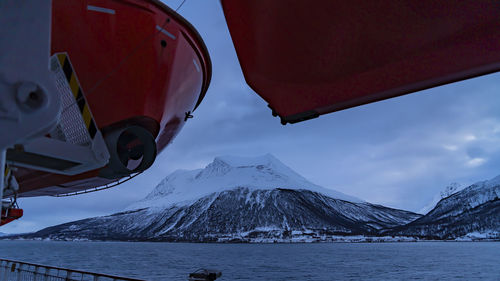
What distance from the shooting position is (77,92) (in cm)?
377

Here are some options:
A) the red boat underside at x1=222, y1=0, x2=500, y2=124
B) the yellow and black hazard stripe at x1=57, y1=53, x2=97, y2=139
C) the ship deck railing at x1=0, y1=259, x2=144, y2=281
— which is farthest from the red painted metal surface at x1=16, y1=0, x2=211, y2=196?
the ship deck railing at x1=0, y1=259, x2=144, y2=281

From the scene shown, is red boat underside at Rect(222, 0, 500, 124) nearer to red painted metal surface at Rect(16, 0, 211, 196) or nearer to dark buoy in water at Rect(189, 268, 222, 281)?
red painted metal surface at Rect(16, 0, 211, 196)

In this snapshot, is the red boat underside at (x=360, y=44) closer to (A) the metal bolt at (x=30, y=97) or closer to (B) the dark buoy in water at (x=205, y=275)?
(A) the metal bolt at (x=30, y=97)

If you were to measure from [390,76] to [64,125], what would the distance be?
3.21 metres

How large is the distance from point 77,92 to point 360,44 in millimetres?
3071

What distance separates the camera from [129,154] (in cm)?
453

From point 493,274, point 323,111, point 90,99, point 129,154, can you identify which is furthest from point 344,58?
point 493,274

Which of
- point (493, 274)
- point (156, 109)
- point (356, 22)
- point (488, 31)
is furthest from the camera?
point (493, 274)

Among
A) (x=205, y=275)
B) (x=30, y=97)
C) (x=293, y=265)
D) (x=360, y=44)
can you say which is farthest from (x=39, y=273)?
(x=293, y=265)

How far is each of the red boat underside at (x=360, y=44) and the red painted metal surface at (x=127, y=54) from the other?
2176 millimetres

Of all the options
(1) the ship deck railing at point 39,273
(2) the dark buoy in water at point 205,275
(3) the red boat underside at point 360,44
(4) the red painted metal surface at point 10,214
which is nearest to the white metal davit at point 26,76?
(3) the red boat underside at point 360,44

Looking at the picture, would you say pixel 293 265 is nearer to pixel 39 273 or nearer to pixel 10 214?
pixel 39 273

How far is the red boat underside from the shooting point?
63.1 inches

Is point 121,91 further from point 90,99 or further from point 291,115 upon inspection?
point 291,115
